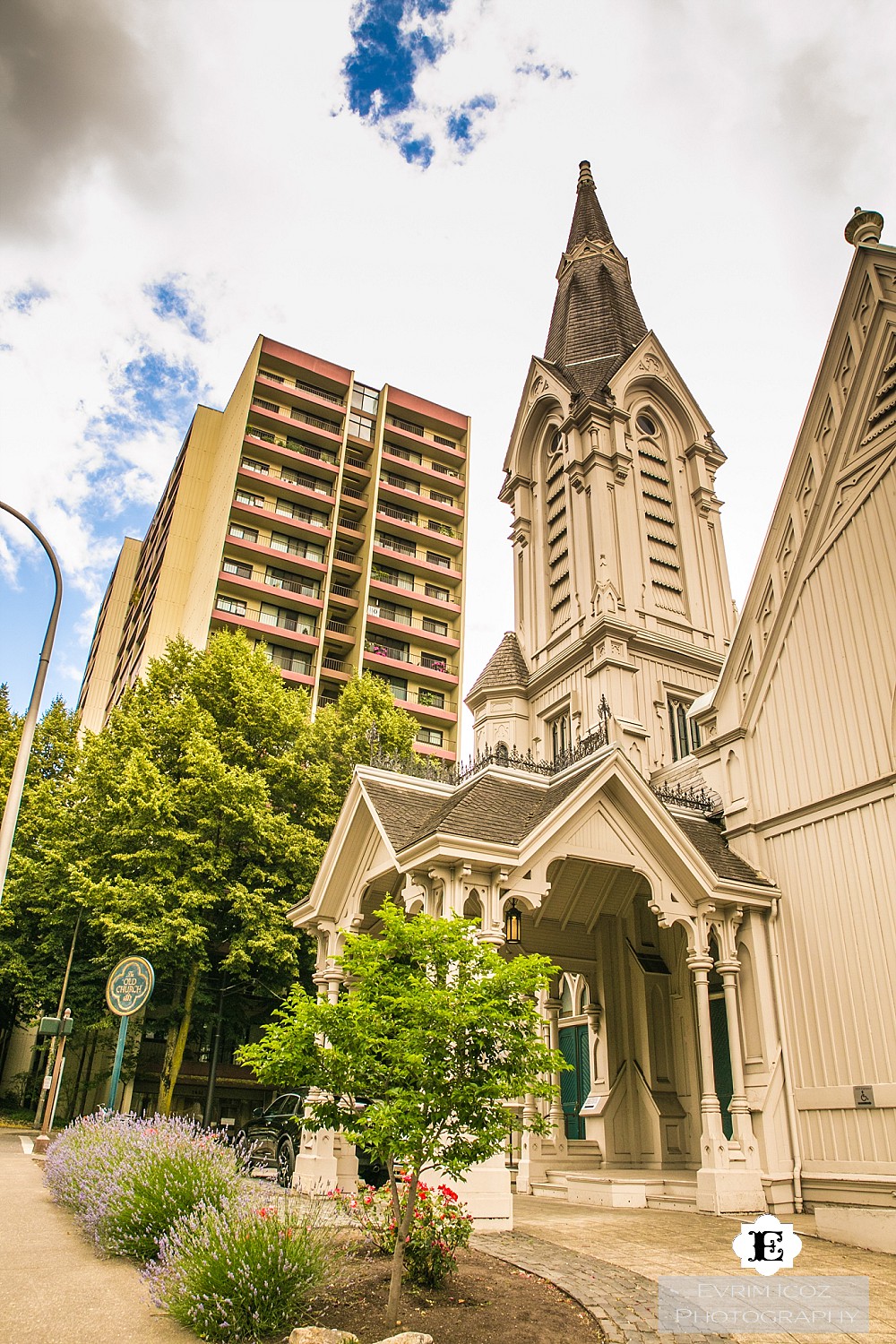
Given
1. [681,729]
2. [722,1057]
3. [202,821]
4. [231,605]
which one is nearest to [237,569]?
[231,605]

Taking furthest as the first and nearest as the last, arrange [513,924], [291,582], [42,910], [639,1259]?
1. [291,582]
2. [42,910]
3. [513,924]
4. [639,1259]

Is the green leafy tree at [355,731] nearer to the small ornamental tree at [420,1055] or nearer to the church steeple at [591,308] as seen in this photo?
the church steeple at [591,308]

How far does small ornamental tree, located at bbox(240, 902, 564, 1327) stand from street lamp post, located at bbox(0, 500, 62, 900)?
5235mm

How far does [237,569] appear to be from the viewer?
54.8 metres

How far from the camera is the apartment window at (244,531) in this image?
183 ft

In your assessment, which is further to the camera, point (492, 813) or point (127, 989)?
point (127, 989)

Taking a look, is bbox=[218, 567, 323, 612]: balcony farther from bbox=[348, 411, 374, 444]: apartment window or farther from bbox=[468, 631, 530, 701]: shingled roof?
bbox=[468, 631, 530, 701]: shingled roof

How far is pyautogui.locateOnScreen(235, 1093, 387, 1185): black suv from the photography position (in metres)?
13.5

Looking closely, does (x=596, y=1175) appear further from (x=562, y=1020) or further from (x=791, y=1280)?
(x=791, y=1280)

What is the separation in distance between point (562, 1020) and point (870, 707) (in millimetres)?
10744

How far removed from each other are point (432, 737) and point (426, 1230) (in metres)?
49.8

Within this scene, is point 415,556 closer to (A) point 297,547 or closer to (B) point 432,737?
(A) point 297,547

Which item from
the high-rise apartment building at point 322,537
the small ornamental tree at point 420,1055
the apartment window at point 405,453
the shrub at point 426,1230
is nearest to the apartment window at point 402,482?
the high-rise apartment building at point 322,537

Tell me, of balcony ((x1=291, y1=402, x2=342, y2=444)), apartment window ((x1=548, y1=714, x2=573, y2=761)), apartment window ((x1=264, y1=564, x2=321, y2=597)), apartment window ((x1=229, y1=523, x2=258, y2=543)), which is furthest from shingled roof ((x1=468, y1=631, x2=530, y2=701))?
balcony ((x1=291, y1=402, x2=342, y2=444))
